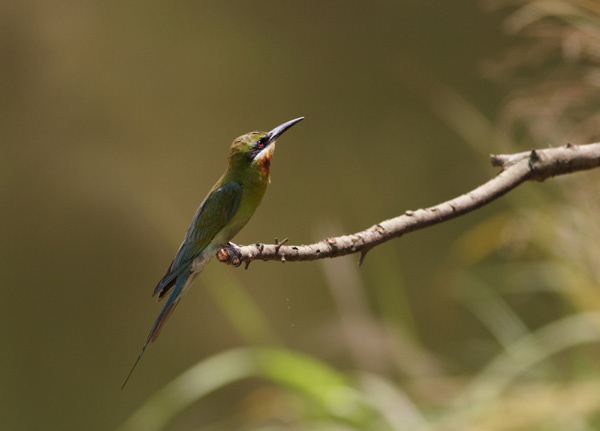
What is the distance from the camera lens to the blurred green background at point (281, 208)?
2.31m

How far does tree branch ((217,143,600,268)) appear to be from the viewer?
0.86 m

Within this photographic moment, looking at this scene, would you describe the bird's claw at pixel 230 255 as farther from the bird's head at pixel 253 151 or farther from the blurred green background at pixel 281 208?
the blurred green background at pixel 281 208

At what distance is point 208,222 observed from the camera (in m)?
1.01

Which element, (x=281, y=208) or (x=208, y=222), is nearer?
(x=208, y=222)

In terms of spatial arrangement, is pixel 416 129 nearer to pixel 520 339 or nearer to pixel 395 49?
pixel 395 49

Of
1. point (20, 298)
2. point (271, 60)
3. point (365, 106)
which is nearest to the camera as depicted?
point (20, 298)

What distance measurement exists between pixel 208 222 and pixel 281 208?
1.70 m

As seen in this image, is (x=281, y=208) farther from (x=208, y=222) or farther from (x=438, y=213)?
(x=438, y=213)

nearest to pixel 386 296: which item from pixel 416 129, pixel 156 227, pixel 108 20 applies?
pixel 416 129

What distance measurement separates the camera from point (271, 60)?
2.71m

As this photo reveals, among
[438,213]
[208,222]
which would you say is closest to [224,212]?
[208,222]

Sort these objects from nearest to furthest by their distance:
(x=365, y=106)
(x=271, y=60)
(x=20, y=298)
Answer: (x=20, y=298)
(x=271, y=60)
(x=365, y=106)

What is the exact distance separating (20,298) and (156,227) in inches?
20.4

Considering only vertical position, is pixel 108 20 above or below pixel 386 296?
above
